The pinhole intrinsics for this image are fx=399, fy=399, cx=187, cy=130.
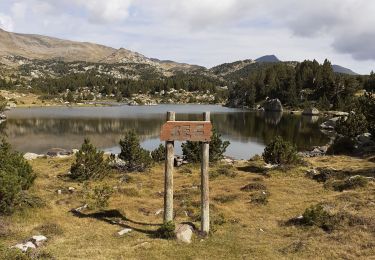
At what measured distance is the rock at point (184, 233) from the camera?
68.0 feet

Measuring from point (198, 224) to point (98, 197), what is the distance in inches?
325

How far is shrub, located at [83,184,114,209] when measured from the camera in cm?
2703

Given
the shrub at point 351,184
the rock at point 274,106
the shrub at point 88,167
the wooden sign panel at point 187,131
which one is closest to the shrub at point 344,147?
the shrub at point 351,184

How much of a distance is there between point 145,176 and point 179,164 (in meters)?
9.25

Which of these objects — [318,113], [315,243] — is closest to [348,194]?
[315,243]

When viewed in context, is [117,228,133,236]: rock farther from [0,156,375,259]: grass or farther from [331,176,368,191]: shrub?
[331,176,368,191]: shrub

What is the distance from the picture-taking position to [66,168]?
1795 inches

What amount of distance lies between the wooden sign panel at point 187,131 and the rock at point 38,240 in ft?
26.5

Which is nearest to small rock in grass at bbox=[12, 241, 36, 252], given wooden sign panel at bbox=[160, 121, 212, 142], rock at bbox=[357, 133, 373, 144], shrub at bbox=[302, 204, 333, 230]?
wooden sign panel at bbox=[160, 121, 212, 142]

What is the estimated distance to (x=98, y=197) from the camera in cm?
2778

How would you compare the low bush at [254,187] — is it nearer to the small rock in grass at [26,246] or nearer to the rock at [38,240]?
the rock at [38,240]

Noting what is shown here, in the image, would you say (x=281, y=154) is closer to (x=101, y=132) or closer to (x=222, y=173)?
(x=222, y=173)

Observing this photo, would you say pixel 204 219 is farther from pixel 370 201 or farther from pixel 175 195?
pixel 370 201

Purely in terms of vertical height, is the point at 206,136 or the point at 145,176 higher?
the point at 206,136
